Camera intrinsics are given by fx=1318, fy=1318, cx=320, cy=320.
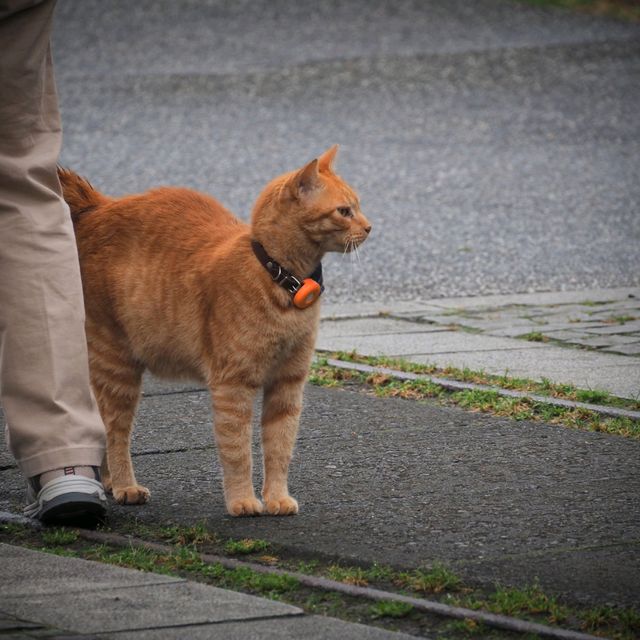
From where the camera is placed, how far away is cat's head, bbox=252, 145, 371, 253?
157 inches

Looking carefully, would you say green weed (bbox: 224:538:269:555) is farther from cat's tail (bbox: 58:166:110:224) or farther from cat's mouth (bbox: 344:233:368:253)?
cat's tail (bbox: 58:166:110:224)

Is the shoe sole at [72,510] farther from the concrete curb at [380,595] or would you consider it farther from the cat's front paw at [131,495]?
the cat's front paw at [131,495]

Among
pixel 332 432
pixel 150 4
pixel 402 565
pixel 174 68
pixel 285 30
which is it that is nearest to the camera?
pixel 402 565

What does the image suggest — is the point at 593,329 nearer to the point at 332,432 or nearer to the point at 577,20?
the point at 332,432

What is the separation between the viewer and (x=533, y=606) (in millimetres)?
3057

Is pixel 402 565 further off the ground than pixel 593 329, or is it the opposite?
pixel 402 565

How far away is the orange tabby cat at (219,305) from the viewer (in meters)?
3.95

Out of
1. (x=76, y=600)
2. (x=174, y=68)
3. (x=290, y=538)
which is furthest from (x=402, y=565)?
(x=174, y=68)

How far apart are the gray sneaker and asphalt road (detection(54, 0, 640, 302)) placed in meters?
4.32

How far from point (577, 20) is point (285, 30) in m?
4.58

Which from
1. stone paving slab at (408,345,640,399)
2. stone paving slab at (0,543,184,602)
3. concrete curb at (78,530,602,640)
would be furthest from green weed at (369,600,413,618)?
stone paving slab at (408,345,640,399)

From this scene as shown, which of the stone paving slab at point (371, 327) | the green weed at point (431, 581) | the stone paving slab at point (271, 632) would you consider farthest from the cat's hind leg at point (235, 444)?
the stone paving slab at point (371, 327)

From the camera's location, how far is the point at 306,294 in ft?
12.9

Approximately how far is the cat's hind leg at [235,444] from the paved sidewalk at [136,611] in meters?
0.66
